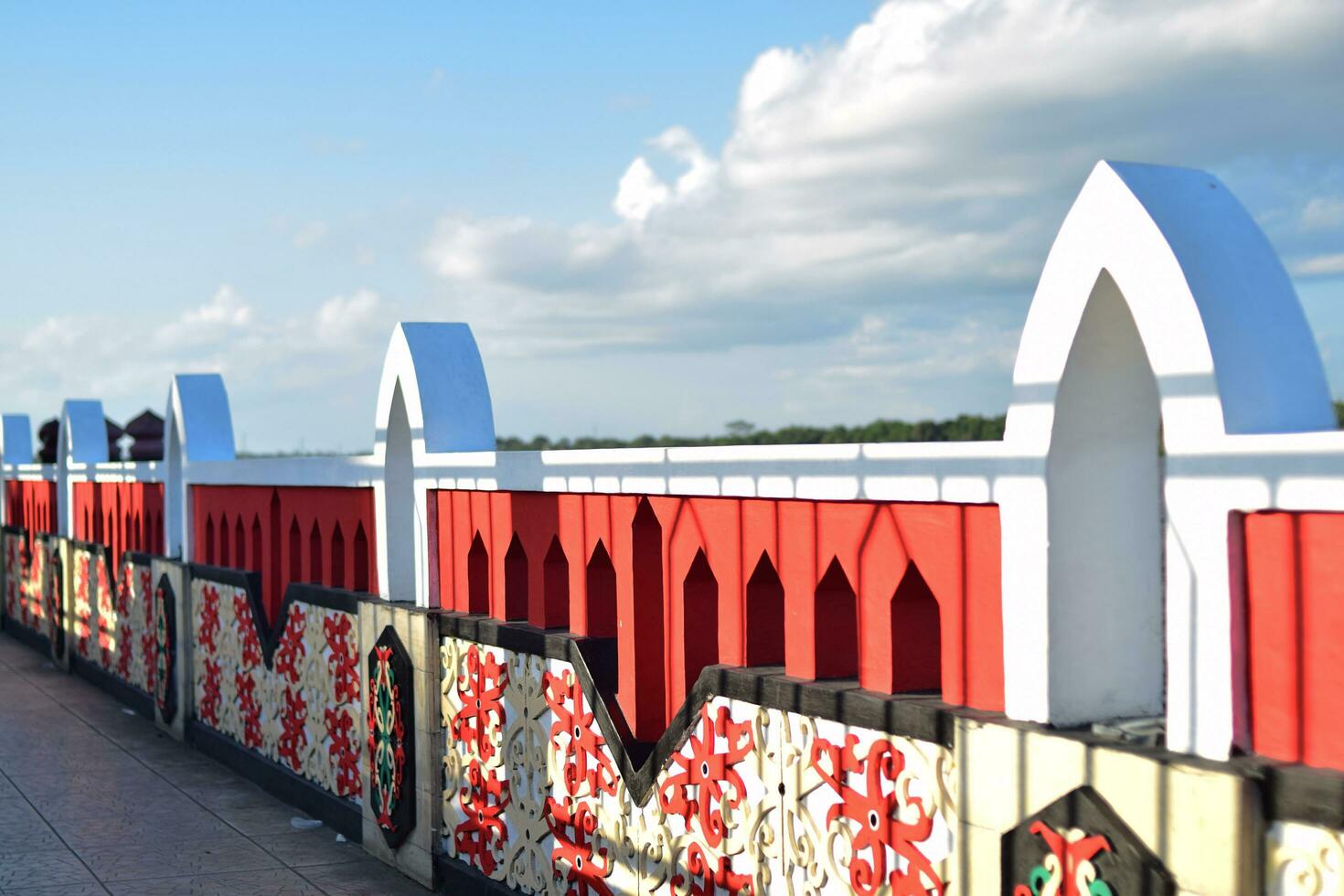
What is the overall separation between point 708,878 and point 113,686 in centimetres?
1063

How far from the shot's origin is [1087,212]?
3744 millimetres

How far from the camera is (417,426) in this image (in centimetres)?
755

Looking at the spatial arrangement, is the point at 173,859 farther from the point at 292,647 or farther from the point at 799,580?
the point at 799,580

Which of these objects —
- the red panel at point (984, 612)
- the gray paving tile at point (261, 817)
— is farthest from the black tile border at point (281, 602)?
the red panel at point (984, 612)

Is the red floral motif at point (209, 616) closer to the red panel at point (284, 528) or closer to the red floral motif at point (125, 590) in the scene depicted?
the red panel at point (284, 528)

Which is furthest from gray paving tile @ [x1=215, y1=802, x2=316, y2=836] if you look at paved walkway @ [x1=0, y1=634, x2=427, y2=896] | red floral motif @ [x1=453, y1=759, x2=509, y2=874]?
red floral motif @ [x1=453, y1=759, x2=509, y2=874]

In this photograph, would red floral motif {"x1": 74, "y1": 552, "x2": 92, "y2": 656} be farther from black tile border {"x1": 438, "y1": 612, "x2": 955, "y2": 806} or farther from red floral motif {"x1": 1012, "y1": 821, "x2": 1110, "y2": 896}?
red floral motif {"x1": 1012, "y1": 821, "x2": 1110, "y2": 896}

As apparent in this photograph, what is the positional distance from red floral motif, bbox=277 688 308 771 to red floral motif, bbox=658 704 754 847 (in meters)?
4.38

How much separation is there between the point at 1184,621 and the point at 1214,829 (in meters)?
0.48

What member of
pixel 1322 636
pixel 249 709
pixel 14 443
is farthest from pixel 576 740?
pixel 14 443

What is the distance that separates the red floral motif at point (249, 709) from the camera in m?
9.98

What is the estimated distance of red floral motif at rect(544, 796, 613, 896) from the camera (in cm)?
579

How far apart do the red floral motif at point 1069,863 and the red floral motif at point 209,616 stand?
27.3 ft

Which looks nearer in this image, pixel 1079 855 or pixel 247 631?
pixel 1079 855
